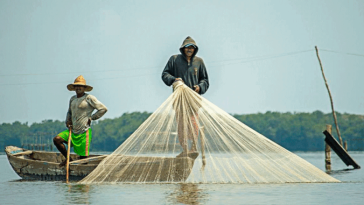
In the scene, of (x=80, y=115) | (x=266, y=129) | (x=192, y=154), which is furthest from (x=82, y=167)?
(x=266, y=129)

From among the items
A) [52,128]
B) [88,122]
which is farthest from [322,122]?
[88,122]

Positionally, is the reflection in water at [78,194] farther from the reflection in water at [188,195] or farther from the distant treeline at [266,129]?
the distant treeline at [266,129]

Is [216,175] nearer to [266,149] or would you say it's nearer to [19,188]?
[266,149]

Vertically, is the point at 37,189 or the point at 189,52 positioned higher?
the point at 189,52

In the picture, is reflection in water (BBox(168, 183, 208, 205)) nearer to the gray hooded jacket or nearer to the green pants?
the gray hooded jacket

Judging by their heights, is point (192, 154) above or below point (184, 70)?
below

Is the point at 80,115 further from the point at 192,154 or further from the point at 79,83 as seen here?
the point at 192,154

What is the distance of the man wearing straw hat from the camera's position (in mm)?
8555

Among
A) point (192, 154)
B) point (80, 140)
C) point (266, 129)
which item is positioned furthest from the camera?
point (266, 129)

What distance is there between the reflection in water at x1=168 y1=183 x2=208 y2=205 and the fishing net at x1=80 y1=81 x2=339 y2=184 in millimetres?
500

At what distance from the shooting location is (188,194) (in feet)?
20.7

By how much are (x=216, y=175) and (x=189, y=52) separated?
6.18 ft

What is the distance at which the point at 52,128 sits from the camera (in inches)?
3533

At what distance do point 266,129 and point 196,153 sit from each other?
8554cm
